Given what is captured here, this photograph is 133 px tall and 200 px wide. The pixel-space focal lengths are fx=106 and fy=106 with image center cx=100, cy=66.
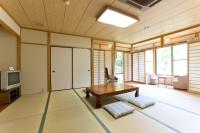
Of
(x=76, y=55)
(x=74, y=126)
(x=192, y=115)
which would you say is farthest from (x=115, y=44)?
(x=74, y=126)

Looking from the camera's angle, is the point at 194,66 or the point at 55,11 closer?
the point at 55,11

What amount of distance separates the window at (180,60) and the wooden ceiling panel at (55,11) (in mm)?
5817

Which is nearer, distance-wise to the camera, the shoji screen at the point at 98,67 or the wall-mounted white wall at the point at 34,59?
the wall-mounted white wall at the point at 34,59

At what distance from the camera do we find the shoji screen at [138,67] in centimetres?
677

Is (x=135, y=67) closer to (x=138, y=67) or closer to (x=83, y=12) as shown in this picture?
(x=138, y=67)

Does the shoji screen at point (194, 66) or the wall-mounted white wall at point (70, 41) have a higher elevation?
the wall-mounted white wall at point (70, 41)

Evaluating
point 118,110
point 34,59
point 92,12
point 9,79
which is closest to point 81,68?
point 34,59

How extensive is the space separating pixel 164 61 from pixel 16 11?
22.8 feet

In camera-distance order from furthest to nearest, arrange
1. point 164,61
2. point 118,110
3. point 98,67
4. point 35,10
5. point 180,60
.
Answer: point 164,61, point 98,67, point 180,60, point 35,10, point 118,110

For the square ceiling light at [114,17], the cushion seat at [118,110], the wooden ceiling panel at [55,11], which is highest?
the wooden ceiling panel at [55,11]

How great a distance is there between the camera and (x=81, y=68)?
5234 millimetres

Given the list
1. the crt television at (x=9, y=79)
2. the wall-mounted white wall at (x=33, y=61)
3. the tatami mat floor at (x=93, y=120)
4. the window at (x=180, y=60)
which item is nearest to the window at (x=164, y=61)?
the window at (x=180, y=60)

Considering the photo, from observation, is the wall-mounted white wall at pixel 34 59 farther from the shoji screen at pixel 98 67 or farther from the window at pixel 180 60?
the window at pixel 180 60

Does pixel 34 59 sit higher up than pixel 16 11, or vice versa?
pixel 16 11
